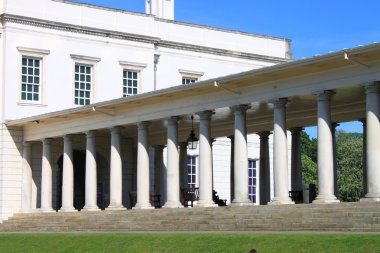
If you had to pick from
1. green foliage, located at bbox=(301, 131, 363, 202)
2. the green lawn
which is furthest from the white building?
green foliage, located at bbox=(301, 131, 363, 202)

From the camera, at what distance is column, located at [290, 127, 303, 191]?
135 feet

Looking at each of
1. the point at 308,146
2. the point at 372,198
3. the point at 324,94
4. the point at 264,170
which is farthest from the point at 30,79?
the point at 308,146

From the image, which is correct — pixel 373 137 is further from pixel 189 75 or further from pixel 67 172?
pixel 189 75

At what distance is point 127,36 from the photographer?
168 ft

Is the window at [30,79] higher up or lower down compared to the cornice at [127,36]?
lower down

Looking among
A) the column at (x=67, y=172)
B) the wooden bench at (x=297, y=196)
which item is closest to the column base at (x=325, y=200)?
the wooden bench at (x=297, y=196)

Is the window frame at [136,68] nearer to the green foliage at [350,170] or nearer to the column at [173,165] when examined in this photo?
the column at [173,165]

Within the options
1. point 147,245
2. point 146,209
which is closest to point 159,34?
point 146,209

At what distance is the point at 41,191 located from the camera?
45.8m

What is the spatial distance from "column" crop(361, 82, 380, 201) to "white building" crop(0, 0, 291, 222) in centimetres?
1488

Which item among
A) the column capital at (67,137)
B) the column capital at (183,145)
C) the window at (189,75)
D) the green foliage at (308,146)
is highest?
the window at (189,75)

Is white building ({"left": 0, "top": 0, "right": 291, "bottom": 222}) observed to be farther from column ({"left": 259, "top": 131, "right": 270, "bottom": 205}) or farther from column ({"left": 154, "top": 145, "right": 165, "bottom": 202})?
column ({"left": 259, "top": 131, "right": 270, "bottom": 205})

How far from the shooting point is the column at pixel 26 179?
152ft

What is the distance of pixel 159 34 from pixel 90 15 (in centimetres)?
507
